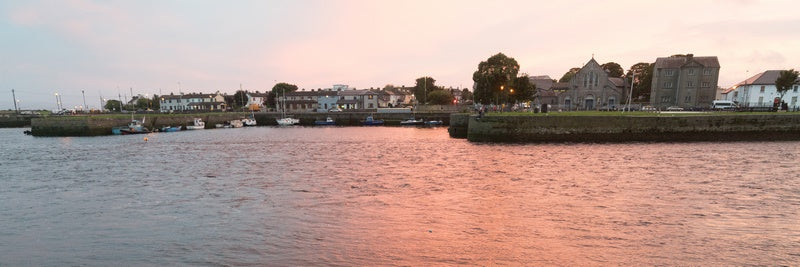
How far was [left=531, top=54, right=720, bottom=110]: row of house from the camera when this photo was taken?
6725 cm

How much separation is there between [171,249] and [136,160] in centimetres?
2336

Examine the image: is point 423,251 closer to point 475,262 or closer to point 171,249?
point 475,262

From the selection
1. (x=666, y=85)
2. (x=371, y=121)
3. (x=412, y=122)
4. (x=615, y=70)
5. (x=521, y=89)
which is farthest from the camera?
(x=615, y=70)

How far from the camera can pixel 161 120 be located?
62.2 m

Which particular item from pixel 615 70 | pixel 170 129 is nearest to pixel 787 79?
pixel 615 70

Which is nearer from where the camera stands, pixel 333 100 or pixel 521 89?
pixel 521 89

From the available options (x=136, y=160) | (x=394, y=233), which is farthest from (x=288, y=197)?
(x=136, y=160)

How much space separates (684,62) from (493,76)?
41.2 metres

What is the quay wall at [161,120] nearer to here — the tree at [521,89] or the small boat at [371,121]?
the small boat at [371,121]

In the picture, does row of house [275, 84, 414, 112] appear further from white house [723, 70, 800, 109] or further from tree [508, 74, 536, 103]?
white house [723, 70, 800, 109]

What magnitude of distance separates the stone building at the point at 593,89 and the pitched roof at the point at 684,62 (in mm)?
11807

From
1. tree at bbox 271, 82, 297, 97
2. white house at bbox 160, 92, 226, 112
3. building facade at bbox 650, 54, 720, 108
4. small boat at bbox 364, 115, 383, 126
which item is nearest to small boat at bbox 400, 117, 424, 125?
small boat at bbox 364, 115, 383, 126

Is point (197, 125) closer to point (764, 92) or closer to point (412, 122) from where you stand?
point (412, 122)

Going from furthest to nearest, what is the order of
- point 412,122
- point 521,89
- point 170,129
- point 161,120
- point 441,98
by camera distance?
point 441,98, point 412,122, point 521,89, point 161,120, point 170,129
